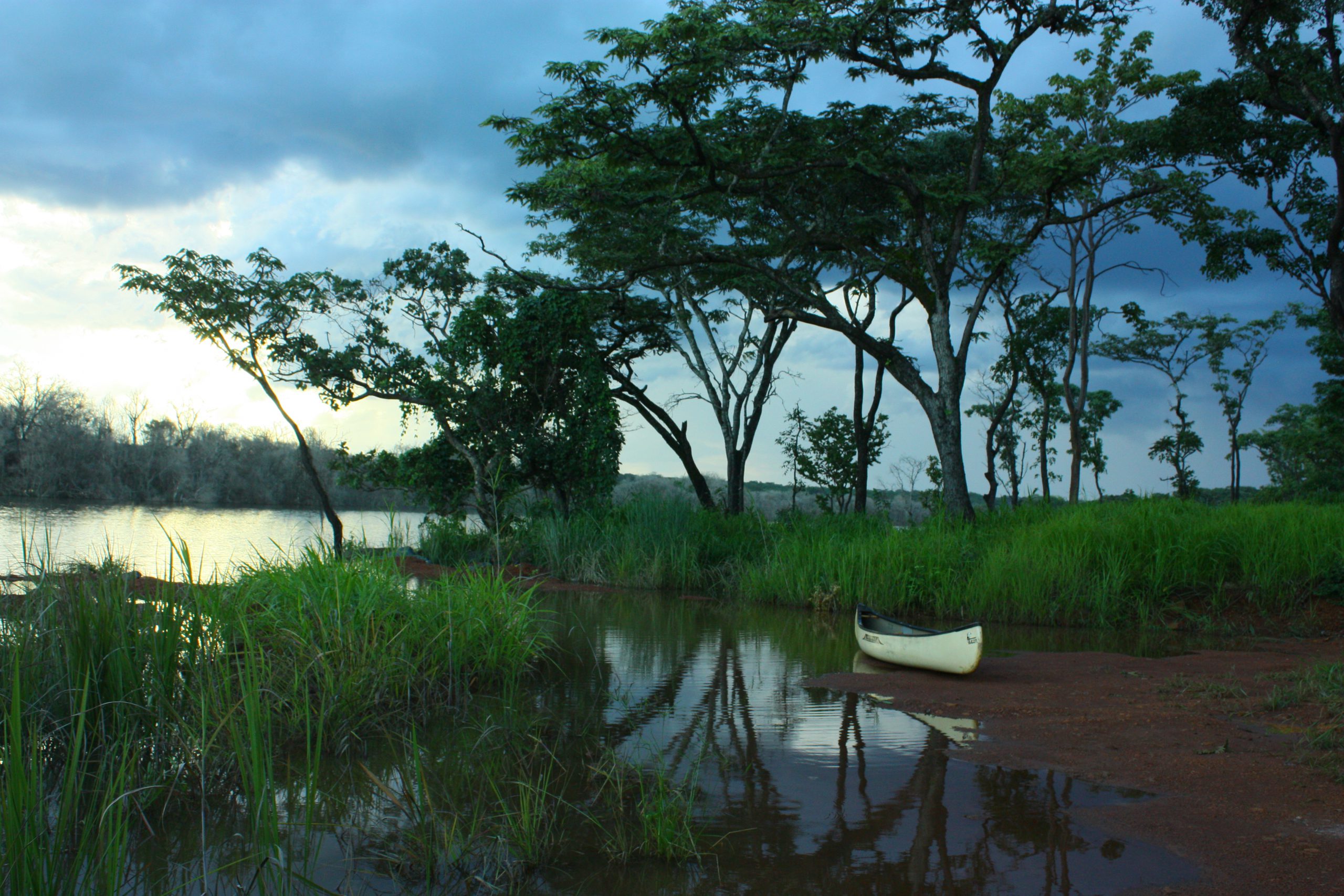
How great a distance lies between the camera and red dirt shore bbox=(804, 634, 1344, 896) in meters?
3.70

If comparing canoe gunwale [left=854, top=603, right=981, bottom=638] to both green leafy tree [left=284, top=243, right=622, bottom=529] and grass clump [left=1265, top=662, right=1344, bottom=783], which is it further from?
green leafy tree [left=284, top=243, right=622, bottom=529]

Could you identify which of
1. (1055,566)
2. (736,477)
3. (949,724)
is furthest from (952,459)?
(949,724)

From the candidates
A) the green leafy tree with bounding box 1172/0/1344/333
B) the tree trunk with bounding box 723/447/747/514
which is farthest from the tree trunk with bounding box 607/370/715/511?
the green leafy tree with bounding box 1172/0/1344/333

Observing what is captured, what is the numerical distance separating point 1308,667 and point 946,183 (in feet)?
33.6

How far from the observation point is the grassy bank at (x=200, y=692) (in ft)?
9.15

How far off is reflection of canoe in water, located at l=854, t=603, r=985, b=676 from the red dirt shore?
15 centimetres

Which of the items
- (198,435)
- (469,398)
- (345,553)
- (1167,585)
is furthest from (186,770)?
(198,435)

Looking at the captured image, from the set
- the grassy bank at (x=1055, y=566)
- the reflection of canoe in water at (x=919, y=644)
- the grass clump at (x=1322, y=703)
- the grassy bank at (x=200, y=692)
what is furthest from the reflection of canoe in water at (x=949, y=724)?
the grassy bank at (x=1055, y=566)

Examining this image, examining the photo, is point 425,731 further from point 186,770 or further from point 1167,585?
point 1167,585

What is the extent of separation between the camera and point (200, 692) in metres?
4.43

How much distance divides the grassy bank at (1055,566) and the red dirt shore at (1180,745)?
2.18m

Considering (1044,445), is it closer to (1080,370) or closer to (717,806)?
(1080,370)

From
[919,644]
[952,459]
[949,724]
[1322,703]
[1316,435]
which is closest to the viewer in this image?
[949,724]

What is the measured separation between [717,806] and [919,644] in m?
3.78
